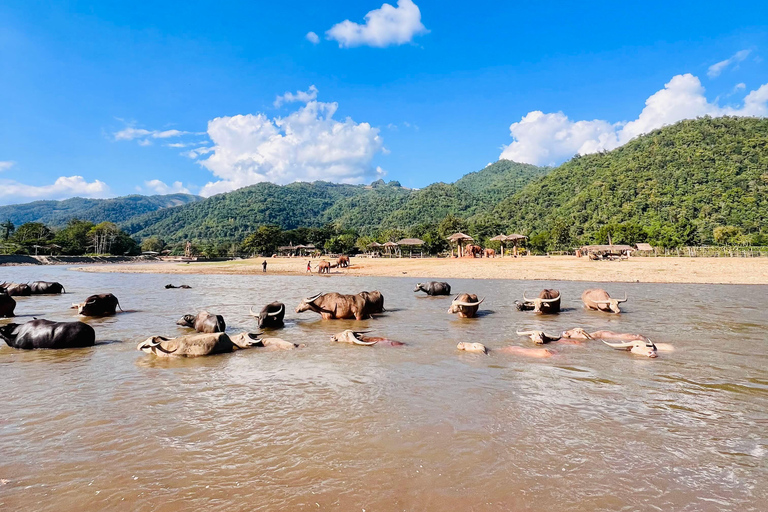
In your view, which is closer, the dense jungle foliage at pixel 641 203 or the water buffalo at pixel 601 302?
the water buffalo at pixel 601 302

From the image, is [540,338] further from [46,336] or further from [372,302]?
[46,336]

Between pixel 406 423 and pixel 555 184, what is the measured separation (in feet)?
462

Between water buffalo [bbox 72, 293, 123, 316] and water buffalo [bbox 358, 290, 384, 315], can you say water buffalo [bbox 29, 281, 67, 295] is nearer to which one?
water buffalo [bbox 72, 293, 123, 316]

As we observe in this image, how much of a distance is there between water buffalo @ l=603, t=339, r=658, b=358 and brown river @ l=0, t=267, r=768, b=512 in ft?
0.52

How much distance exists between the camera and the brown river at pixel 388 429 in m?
3.43

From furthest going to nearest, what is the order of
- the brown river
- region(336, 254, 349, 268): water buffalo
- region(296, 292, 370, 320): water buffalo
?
region(336, 254, 349, 268): water buffalo
region(296, 292, 370, 320): water buffalo
the brown river

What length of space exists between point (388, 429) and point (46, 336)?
28.5 feet

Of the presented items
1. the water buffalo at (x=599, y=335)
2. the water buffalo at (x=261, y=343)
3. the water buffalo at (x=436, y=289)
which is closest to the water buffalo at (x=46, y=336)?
the water buffalo at (x=261, y=343)

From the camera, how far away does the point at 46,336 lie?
29.2 ft

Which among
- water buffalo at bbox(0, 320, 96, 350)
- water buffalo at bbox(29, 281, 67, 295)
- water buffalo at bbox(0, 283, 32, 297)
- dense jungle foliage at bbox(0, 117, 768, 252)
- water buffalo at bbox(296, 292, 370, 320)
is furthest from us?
dense jungle foliage at bbox(0, 117, 768, 252)

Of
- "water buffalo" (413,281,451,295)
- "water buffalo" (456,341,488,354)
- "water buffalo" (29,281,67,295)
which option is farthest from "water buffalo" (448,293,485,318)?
"water buffalo" (29,281,67,295)

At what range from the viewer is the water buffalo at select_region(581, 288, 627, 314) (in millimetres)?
13195

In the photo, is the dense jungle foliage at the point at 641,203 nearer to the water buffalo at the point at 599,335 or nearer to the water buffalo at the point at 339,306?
the water buffalo at the point at 339,306

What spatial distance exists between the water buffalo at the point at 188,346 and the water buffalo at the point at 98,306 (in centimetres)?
732
